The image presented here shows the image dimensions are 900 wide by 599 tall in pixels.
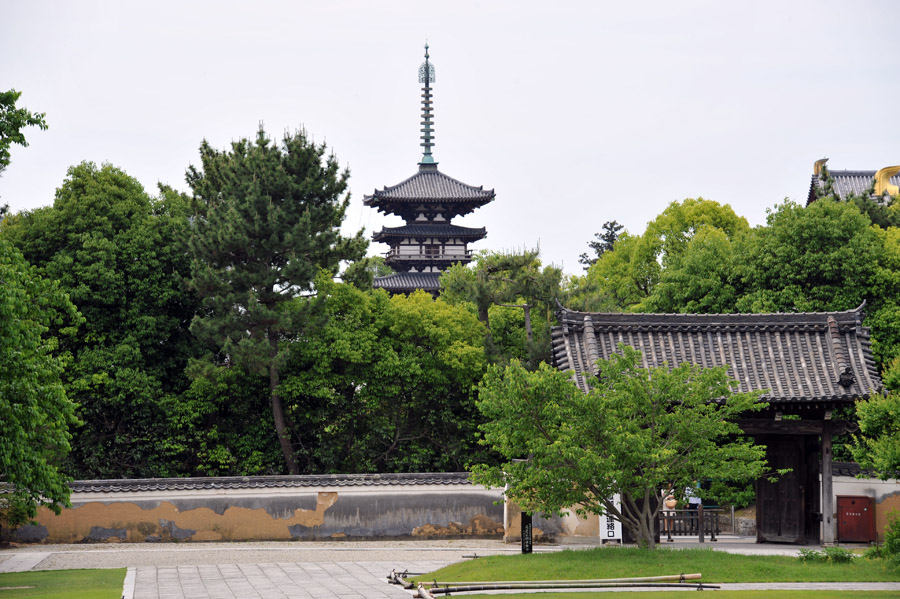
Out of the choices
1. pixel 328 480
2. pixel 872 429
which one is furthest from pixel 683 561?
pixel 328 480

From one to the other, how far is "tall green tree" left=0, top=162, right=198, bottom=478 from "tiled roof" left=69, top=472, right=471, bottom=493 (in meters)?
5.11

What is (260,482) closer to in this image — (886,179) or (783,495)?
(783,495)

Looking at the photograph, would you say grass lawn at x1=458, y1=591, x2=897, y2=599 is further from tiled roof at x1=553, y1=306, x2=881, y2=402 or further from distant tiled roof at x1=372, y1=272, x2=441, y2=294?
distant tiled roof at x1=372, y1=272, x2=441, y2=294

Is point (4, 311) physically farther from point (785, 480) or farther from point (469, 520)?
point (785, 480)

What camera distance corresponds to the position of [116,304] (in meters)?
32.3

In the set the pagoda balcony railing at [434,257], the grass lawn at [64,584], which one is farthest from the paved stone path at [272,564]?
the pagoda balcony railing at [434,257]

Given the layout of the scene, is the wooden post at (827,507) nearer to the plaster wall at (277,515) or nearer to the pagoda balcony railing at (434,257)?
the plaster wall at (277,515)

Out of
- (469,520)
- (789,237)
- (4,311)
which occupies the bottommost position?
(469,520)

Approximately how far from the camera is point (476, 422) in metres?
34.6

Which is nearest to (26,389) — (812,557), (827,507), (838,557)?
(812,557)

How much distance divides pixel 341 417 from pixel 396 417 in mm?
1806

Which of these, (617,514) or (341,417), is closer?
(617,514)

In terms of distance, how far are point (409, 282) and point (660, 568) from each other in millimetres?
35821

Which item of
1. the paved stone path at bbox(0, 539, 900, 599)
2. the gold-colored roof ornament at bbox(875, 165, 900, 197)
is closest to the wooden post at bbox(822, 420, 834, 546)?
the paved stone path at bbox(0, 539, 900, 599)
